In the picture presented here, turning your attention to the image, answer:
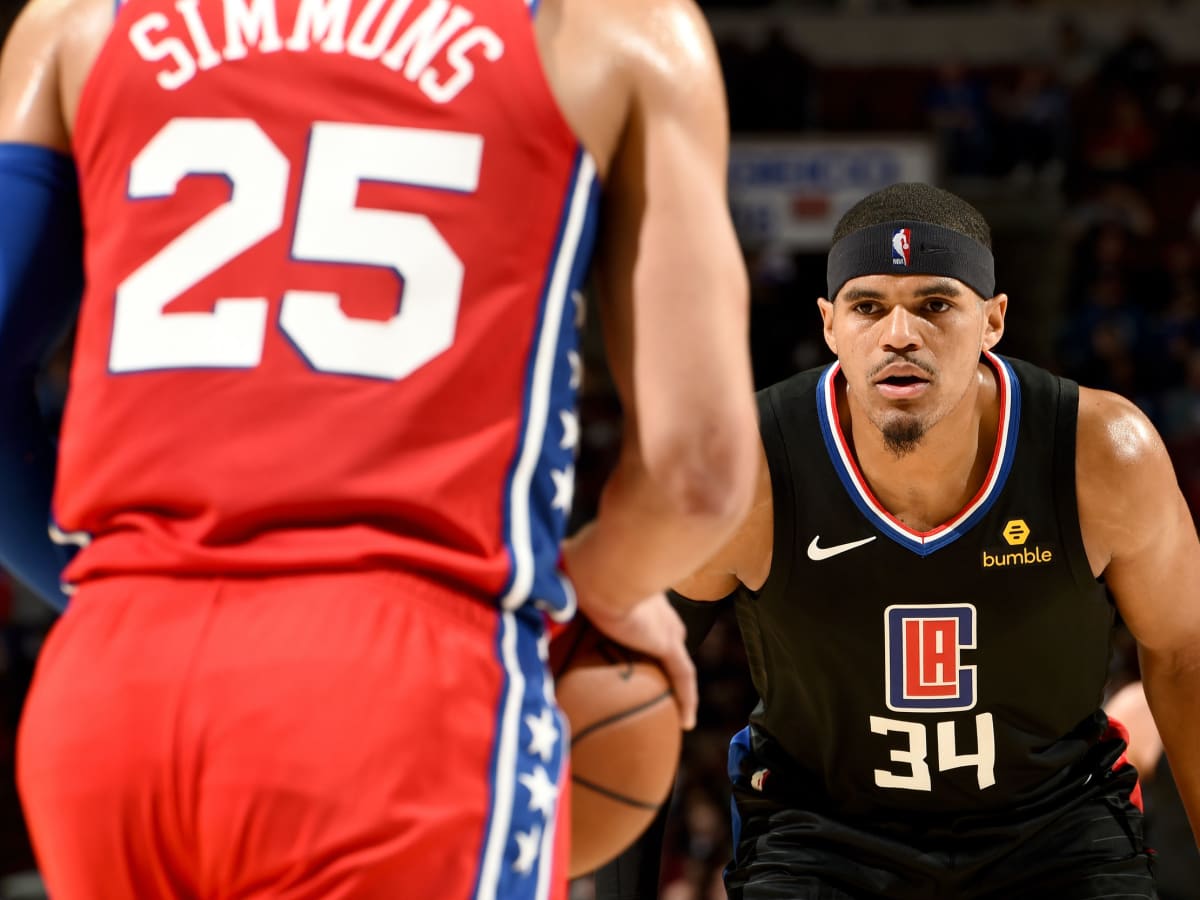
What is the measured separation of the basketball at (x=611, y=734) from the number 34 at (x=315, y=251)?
1.95 ft

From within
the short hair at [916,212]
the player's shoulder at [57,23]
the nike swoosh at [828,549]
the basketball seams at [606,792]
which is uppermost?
the short hair at [916,212]

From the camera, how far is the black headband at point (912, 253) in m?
3.45

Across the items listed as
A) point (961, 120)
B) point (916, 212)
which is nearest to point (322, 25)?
point (916, 212)

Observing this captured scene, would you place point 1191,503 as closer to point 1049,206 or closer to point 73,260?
point 1049,206

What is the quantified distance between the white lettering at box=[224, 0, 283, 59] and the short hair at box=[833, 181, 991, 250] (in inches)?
78.2

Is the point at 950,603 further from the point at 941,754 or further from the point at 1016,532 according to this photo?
the point at 941,754

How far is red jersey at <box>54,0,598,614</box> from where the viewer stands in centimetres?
166

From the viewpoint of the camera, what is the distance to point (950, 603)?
3.37 metres

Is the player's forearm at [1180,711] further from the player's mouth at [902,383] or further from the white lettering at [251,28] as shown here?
the white lettering at [251,28]

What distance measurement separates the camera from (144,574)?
167cm

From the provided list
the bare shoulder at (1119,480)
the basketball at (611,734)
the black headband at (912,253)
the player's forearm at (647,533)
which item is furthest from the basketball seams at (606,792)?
the black headband at (912,253)

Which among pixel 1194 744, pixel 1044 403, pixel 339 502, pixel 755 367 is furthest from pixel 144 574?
pixel 755 367

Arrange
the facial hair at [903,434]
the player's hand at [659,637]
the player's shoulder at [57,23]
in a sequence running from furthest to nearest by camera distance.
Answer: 1. the facial hair at [903,434]
2. the player's hand at [659,637]
3. the player's shoulder at [57,23]

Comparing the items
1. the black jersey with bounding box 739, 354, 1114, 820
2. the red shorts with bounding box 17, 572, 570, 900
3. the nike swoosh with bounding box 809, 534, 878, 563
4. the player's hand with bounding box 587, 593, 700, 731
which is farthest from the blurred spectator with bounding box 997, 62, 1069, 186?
the red shorts with bounding box 17, 572, 570, 900
